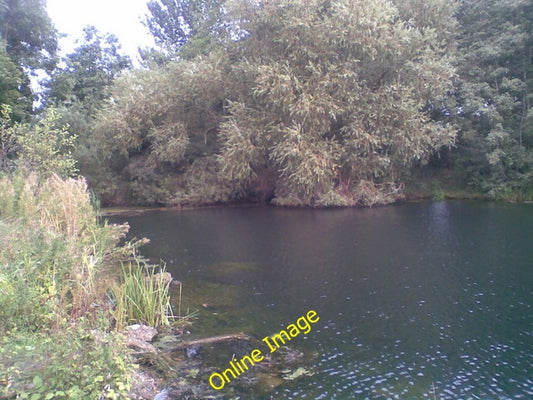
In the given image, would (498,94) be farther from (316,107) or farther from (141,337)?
(141,337)

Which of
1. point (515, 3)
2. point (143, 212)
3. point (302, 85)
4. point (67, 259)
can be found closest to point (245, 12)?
point (302, 85)

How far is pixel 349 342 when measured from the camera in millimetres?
6895

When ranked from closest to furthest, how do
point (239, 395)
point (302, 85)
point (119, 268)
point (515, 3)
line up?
point (239, 395) < point (119, 268) < point (302, 85) < point (515, 3)

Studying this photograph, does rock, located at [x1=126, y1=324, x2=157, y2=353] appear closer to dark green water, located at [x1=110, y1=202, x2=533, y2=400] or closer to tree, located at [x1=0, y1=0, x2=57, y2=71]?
dark green water, located at [x1=110, y1=202, x2=533, y2=400]

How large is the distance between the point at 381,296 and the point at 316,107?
13.8 m

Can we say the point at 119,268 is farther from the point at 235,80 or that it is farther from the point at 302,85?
the point at 235,80

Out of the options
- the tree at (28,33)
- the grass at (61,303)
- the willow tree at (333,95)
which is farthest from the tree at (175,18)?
the grass at (61,303)

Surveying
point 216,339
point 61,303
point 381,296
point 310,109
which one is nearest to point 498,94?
point 310,109

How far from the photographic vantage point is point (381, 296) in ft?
29.2

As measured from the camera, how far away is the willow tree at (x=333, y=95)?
21.6 meters

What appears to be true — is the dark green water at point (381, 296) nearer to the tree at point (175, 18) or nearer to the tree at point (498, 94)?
the tree at point (498, 94)

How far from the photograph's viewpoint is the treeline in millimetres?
21938

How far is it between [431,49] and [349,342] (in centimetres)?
2124

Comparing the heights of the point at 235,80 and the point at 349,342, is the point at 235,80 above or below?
above
